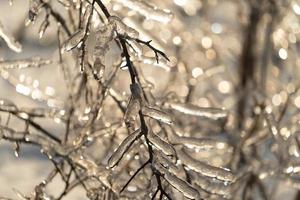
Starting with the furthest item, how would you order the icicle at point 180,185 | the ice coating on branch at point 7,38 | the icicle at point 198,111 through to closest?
the icicle at point 198,111
the ice coating on branch at point 7,38
the icicle at point 180,185

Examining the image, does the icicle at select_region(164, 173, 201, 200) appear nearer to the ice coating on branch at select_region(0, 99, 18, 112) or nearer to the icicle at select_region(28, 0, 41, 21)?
the icicle at select_region(28, 0, 41, 21)

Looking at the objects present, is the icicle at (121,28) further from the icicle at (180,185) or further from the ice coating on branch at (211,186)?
the ice coating on branch at (211,186)

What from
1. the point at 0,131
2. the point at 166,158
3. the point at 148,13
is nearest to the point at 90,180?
the point at 0,131

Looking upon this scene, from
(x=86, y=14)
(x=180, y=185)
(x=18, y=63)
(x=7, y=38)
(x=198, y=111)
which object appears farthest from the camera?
(x=18, y=63)

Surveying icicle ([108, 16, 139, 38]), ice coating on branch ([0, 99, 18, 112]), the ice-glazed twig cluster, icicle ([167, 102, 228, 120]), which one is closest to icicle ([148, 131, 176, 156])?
the ice-glazed twig cluster

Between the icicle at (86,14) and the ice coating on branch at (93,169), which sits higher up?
the ice coating on branch at (93,169)

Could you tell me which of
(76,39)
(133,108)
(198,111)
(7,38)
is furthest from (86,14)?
(198,111)

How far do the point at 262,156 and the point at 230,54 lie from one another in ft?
4.00

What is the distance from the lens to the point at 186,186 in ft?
4.17

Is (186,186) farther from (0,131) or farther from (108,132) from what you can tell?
(108,132)

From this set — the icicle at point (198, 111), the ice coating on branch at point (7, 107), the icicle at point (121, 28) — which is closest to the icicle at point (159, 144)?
the icicle at point (121, 28)

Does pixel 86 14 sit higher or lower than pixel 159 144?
higher

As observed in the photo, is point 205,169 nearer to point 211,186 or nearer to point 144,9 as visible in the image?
point 144,9

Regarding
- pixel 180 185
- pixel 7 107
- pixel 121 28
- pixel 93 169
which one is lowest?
pixel 180 185
